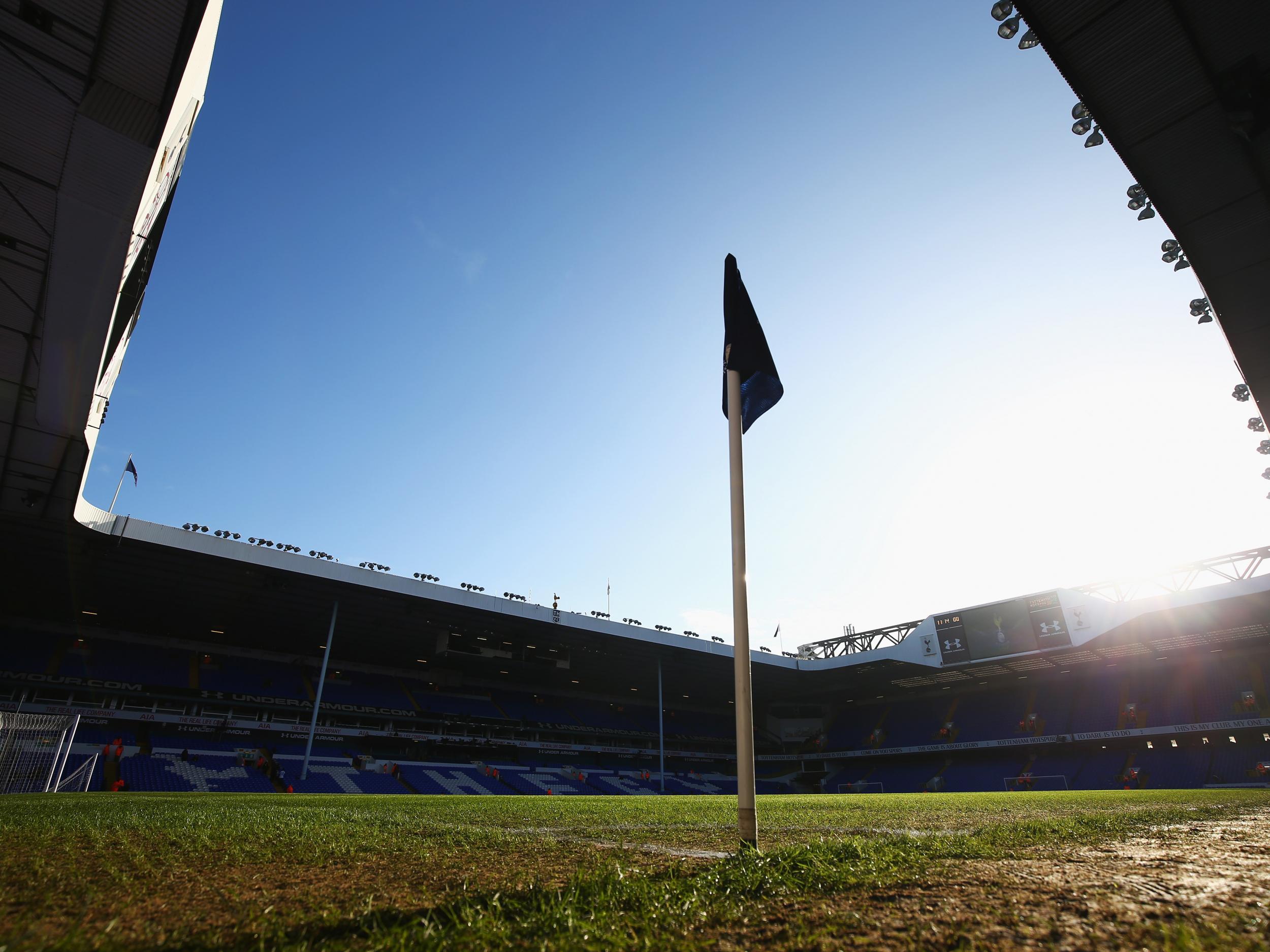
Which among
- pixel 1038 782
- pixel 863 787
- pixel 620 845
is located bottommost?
pixel 863 787

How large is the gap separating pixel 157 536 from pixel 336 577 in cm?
688

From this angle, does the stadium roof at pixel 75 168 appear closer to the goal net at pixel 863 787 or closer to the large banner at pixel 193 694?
the large banner at pixel 193 694

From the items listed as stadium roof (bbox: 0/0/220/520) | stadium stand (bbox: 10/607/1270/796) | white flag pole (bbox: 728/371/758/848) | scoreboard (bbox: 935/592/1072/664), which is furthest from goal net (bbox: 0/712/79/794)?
scoreboard (bbox: 935/592/1072/664)

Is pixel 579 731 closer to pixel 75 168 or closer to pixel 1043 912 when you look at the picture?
pixel 75 168

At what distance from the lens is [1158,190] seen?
8.55 metres

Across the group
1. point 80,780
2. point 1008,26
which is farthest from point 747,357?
point 80,780

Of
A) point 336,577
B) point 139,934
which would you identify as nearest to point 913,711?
point 336,577

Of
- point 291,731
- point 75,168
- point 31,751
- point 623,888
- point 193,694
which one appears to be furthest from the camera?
point 291,731

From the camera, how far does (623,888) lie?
2.99m

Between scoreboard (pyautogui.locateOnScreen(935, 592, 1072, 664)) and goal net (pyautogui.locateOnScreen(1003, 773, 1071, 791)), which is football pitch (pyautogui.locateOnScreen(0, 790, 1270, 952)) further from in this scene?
goal net (pyautogui.locateOnScreen(1003, 773, 1071, 791))

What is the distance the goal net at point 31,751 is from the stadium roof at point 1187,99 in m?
25.7

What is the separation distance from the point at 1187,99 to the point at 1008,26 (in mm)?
2292

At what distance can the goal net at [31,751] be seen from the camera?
53.8 ft

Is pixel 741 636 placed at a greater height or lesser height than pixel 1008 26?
lesser
